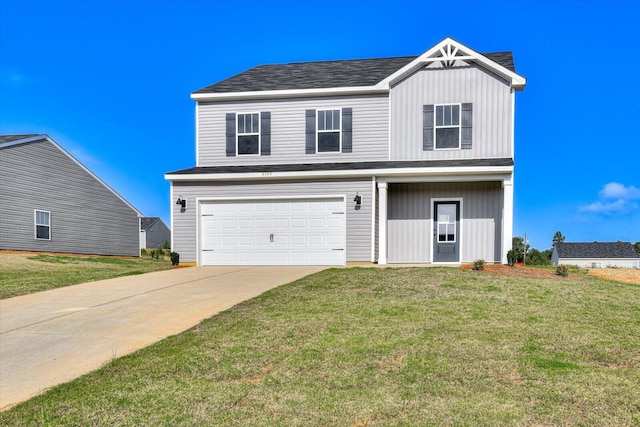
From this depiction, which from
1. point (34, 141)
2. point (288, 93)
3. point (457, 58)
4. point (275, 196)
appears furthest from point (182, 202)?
point (34, 141)

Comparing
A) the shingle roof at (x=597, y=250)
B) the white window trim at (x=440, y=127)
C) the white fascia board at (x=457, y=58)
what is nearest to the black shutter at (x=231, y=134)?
the white fascia board at (x=457, y=58)

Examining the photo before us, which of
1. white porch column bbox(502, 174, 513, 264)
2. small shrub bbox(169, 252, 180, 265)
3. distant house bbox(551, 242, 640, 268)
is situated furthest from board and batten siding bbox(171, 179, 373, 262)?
distant house bbox(551, 242, 640, 268)

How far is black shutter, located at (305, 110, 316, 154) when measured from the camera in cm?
1681

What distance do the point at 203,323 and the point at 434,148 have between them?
434 inches

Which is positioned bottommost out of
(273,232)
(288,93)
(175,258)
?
(175,258)

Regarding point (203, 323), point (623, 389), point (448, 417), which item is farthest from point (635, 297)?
point (203, 323)

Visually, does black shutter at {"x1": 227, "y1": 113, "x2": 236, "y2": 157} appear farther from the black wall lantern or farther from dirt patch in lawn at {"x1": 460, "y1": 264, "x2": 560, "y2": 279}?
dirt patch in lawn at {"x1": 460, "y1": 264, "x2": 560, "y2": 279}

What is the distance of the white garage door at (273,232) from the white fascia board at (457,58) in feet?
15.2

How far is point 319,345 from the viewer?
19.5 ft

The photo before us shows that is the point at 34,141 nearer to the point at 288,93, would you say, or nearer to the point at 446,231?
the point at 288,93

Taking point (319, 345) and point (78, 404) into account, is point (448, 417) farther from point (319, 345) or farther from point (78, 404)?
point (78, 404)

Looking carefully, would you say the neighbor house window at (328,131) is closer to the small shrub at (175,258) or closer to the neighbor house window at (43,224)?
the small shrub at (175,258)

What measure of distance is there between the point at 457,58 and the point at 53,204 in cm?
2135

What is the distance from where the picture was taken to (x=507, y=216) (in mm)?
14844
